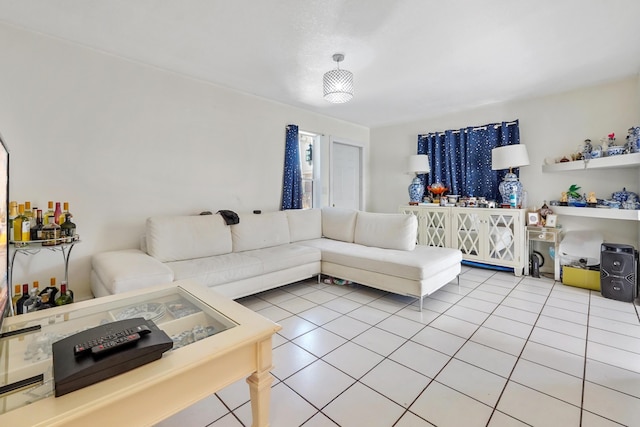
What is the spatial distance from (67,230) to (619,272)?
506 cm

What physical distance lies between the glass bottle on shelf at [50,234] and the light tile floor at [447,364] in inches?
63.4

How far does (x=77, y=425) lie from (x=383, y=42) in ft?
9.43

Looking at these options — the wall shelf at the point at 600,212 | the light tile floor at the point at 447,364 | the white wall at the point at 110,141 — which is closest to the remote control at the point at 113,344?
the light tile floor at the point at 447,364

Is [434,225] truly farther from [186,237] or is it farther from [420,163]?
[186,237]

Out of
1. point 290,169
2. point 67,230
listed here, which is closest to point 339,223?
point 290,169

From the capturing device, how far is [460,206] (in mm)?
4277

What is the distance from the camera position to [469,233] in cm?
409

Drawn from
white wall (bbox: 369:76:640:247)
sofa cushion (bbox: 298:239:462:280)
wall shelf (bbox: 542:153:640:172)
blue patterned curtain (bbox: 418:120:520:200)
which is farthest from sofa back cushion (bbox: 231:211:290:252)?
wall shelf (bbox: 542:153:640:172)

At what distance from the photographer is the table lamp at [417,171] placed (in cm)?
472

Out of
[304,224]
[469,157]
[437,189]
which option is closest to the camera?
[304,224]

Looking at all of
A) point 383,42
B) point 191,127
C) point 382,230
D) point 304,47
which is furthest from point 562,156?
point 191,127

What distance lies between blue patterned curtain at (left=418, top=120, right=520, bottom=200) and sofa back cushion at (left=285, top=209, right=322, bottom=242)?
2157 mm

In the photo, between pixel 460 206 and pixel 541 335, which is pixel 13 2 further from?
pixel 460 206

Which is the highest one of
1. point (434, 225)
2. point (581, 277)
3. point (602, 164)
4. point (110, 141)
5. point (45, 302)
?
point (110, 141)
